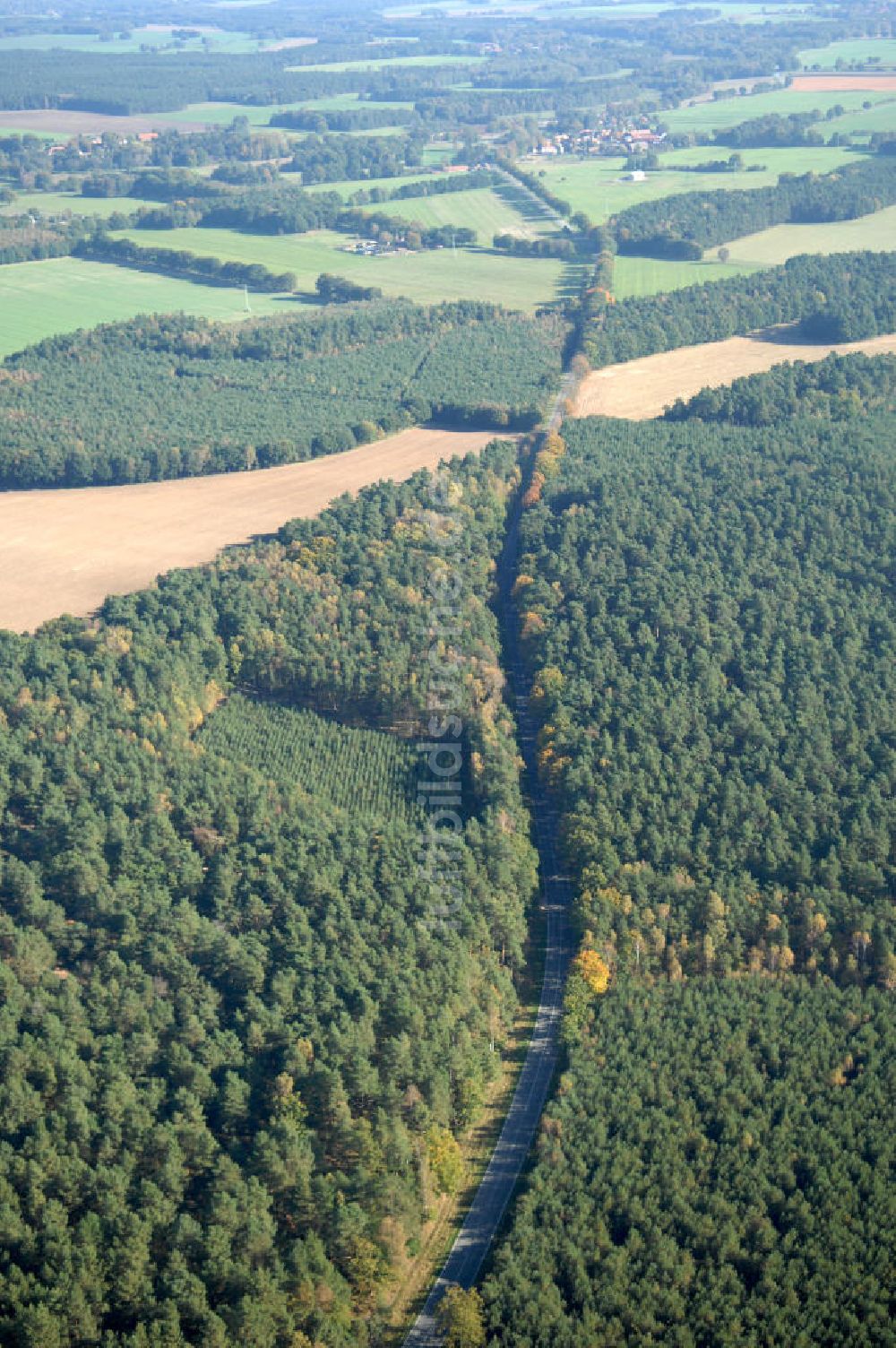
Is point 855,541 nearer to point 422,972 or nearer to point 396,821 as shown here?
point 396,821

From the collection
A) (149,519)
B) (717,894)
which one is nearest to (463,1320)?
(717,894)

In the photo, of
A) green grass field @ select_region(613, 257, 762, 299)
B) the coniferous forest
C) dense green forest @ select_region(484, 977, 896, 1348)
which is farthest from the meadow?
green grass field @ select_region(613, 257, 762, 299)

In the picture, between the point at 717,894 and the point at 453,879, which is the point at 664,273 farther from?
the point at 453,879

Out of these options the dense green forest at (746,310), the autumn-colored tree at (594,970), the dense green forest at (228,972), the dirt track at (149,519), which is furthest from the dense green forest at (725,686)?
the dense green forest at (746,310)

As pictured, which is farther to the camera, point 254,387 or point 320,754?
point 254,387

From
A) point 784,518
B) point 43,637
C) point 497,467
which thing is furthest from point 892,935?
point 497,467

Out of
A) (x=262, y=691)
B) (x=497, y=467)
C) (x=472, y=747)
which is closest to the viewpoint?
(x=472, y=747)
